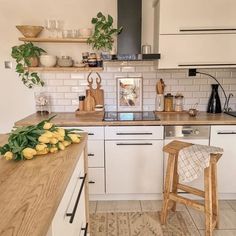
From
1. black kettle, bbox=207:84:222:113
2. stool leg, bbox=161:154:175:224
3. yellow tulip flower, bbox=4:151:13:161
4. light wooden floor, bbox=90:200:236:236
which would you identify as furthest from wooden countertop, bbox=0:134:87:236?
black kettle, bbox=207:84:222:113

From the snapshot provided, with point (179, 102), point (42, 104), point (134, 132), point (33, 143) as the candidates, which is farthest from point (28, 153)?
point (179, 102)

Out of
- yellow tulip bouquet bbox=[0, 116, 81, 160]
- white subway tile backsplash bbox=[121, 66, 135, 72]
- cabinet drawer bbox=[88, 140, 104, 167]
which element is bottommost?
cabinet drawer bbox=[88, 140, 104, 167]

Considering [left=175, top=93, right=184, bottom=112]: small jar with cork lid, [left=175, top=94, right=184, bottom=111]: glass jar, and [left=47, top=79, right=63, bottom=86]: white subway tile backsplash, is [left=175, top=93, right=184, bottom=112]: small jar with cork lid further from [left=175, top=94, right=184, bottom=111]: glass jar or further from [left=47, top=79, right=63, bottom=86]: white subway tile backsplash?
[left=47, top=79, right=63, bottom=86]: white subway tile backsplash

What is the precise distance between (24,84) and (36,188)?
88.5 inches

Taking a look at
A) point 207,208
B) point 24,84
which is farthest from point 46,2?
point 207,208

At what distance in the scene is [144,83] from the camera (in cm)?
294

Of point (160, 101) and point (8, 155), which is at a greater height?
point (160, 101)

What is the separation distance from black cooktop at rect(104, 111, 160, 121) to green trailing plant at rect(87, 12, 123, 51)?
0.77m

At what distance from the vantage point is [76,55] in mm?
2900

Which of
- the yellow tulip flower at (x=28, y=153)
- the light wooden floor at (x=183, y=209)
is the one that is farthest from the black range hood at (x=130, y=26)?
the yellow tulip flower at (x=28, y=153)

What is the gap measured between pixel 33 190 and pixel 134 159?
1630 millimetres

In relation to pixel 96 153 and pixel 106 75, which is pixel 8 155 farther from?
pixel 106 75

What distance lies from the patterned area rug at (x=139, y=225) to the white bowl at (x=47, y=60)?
5.54 feet

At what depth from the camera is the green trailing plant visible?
2.60m
